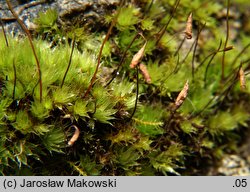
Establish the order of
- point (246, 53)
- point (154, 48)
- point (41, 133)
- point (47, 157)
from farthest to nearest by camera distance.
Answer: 1. point (246, 53)
2. point (154, 48)
3. point (47, 157)
4. point (41, 133)

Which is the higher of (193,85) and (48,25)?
(48,25)

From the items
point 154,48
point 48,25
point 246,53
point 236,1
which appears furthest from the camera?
point 236,1

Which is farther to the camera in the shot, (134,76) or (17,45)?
(134,76)

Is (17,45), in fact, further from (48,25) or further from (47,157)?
(47,157)

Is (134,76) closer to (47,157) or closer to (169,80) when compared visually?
(169,80)

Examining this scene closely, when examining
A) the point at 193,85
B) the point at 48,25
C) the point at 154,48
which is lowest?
the point at 193,85

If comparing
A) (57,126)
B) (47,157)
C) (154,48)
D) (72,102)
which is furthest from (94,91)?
(154,48)
